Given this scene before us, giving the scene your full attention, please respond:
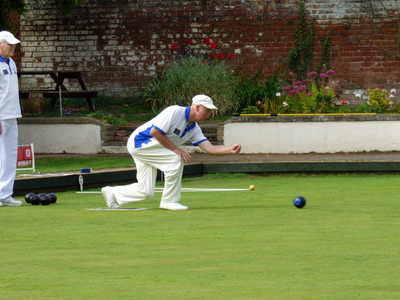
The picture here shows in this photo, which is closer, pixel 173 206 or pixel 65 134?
pixel 173 206

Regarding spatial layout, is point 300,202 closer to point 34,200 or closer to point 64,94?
point 34,200

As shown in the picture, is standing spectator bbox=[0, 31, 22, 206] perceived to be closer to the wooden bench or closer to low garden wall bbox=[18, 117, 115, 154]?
low garden wall bbox=[18, 117, 115, 154]

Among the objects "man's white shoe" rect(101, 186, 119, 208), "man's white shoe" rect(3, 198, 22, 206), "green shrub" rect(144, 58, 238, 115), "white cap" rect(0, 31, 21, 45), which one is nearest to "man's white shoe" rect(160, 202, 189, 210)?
"man's white shoe" rect(101, 186, 119, 208)

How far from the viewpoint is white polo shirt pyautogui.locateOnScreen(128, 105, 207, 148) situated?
7.53 m

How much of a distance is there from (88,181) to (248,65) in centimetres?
721

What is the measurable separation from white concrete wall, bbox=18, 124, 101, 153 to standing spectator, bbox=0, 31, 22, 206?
22.3ft

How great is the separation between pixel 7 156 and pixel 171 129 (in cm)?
155

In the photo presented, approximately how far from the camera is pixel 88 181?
34.1ft

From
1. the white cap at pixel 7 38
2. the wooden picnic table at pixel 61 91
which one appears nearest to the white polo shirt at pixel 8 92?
the white cap at pixel 7 38

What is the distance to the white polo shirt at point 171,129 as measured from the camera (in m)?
7.53

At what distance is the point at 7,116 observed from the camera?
26.5 feet

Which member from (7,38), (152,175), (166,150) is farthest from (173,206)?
(7,38)

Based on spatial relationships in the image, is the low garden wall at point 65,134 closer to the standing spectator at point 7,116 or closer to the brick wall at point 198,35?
the brick wall at point 198,35

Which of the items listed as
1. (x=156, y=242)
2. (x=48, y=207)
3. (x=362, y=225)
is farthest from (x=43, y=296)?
(x=48, y=207)
